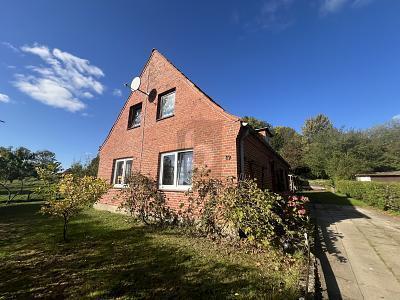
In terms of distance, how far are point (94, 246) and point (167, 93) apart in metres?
7.46

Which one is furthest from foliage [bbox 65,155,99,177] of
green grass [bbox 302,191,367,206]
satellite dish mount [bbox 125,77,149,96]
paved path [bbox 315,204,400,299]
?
green grass [bbox 302,191,367,206]

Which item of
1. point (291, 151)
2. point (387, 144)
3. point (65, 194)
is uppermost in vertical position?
point (387, 144)

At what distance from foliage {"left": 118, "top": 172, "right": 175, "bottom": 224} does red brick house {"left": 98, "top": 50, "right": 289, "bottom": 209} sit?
14.6 inches

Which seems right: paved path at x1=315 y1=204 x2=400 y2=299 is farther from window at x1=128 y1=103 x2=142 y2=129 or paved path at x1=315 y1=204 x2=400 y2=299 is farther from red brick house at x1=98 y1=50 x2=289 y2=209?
window at x1=128 y1=103 x2=142 y2=129

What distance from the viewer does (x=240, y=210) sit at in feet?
18.6

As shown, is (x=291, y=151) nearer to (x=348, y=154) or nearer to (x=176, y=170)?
(x=348, y=154)

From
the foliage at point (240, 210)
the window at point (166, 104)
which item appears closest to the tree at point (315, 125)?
the window at point (166, 104)

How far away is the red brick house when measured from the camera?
7.60 m

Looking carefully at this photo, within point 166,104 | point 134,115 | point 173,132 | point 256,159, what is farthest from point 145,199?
point 134,115

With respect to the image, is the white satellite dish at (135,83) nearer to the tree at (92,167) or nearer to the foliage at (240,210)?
the foliage at (240,210)

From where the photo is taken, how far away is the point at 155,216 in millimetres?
8836

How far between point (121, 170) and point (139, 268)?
→ 338 inches

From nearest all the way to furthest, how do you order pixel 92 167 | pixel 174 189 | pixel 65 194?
pixel 65 194 → pixel 174 189 → pixel 92 167

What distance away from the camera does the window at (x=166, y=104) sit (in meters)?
10.5
